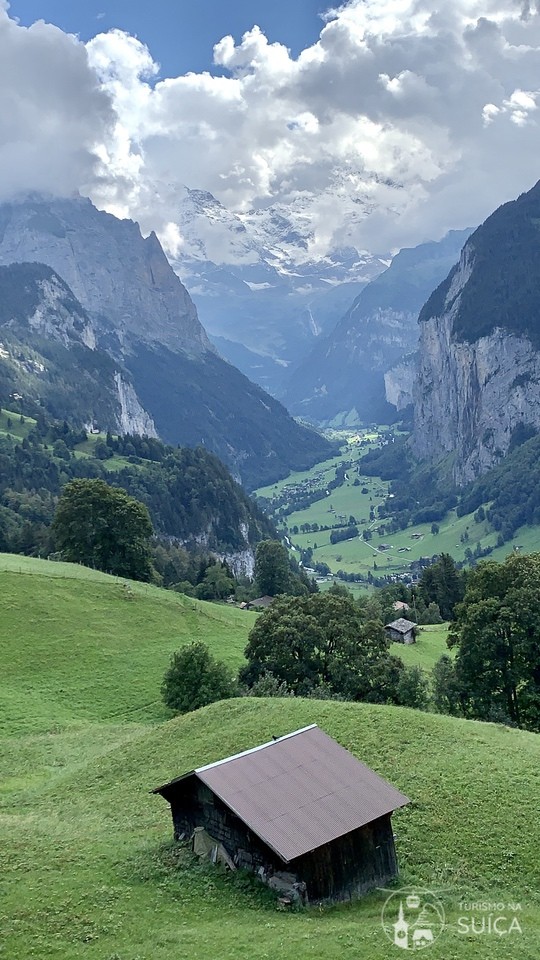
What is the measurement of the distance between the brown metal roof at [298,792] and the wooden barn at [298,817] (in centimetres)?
3

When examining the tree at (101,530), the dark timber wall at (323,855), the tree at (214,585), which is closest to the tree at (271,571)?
the tree at (214,585)

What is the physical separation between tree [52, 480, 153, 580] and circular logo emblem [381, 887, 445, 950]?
82.2 meters

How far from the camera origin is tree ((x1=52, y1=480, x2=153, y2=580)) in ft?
344

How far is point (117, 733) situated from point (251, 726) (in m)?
12.4

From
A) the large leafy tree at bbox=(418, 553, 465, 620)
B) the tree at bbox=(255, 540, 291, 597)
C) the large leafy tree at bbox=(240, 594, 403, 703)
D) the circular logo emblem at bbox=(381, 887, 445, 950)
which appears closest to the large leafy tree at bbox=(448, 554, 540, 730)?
the large leafy tree at bbox=(240, 594, 403, 703)

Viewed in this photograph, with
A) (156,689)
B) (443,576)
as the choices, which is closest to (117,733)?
(156,689)

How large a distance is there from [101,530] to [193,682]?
4852 centimetres

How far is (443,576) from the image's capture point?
456 ft

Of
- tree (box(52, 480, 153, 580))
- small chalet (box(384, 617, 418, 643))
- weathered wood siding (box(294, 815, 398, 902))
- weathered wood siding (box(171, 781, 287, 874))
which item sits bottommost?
weathered wood siding (box(294, 815, 398, 902))

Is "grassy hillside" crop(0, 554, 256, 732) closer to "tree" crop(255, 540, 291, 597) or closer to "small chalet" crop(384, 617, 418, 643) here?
"small chalet" crop(384, 617, 418, 643)

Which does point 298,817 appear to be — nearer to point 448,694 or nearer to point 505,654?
point 505,654

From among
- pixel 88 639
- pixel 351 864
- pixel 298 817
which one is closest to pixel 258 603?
pixel 88 639

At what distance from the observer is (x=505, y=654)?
60750 millimetres

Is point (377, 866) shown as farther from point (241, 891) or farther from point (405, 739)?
point (405, 739)
